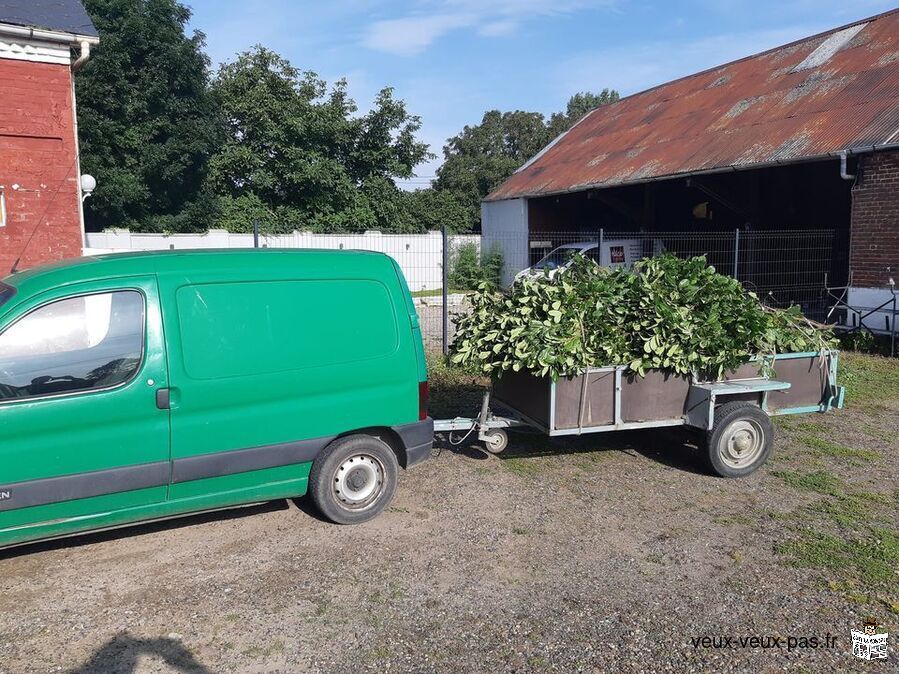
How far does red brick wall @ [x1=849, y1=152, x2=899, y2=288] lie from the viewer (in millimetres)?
12508

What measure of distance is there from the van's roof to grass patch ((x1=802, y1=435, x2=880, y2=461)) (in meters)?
5.01

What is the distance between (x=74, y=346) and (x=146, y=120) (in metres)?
27.3

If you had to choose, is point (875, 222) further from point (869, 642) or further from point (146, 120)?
point (146, 120)

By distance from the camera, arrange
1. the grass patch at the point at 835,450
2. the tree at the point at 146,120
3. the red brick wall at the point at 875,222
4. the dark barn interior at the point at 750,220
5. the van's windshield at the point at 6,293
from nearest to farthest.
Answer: the van's windshield at the point at 6,293, the grass patch at the point at 835,450, the red brick wall at the point at 875,222, the dark barn interior at the point at 750,220, the tree at the point at 146,120

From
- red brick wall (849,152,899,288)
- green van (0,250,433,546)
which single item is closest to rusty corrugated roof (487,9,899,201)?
red brick wall (849,152,899,288)

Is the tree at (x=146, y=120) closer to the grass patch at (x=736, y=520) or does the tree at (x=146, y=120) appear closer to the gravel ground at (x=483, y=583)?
the gravel ground at (x=483, y=583)

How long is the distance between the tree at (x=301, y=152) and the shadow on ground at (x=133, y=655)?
2675cm

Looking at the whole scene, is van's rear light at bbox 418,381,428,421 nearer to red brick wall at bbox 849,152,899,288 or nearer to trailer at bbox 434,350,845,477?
trailer at bbox 434,350,845,477

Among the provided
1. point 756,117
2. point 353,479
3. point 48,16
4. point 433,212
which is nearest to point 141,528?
point 353,479

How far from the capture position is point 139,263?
4480 millimetres

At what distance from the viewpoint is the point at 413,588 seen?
4.25 metres

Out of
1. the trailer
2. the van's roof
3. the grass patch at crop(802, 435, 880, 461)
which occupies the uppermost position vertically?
the van's roof

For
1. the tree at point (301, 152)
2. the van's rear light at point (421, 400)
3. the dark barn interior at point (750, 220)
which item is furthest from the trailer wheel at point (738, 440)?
the tree at point (301, 152)

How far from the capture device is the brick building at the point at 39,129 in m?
9.02
